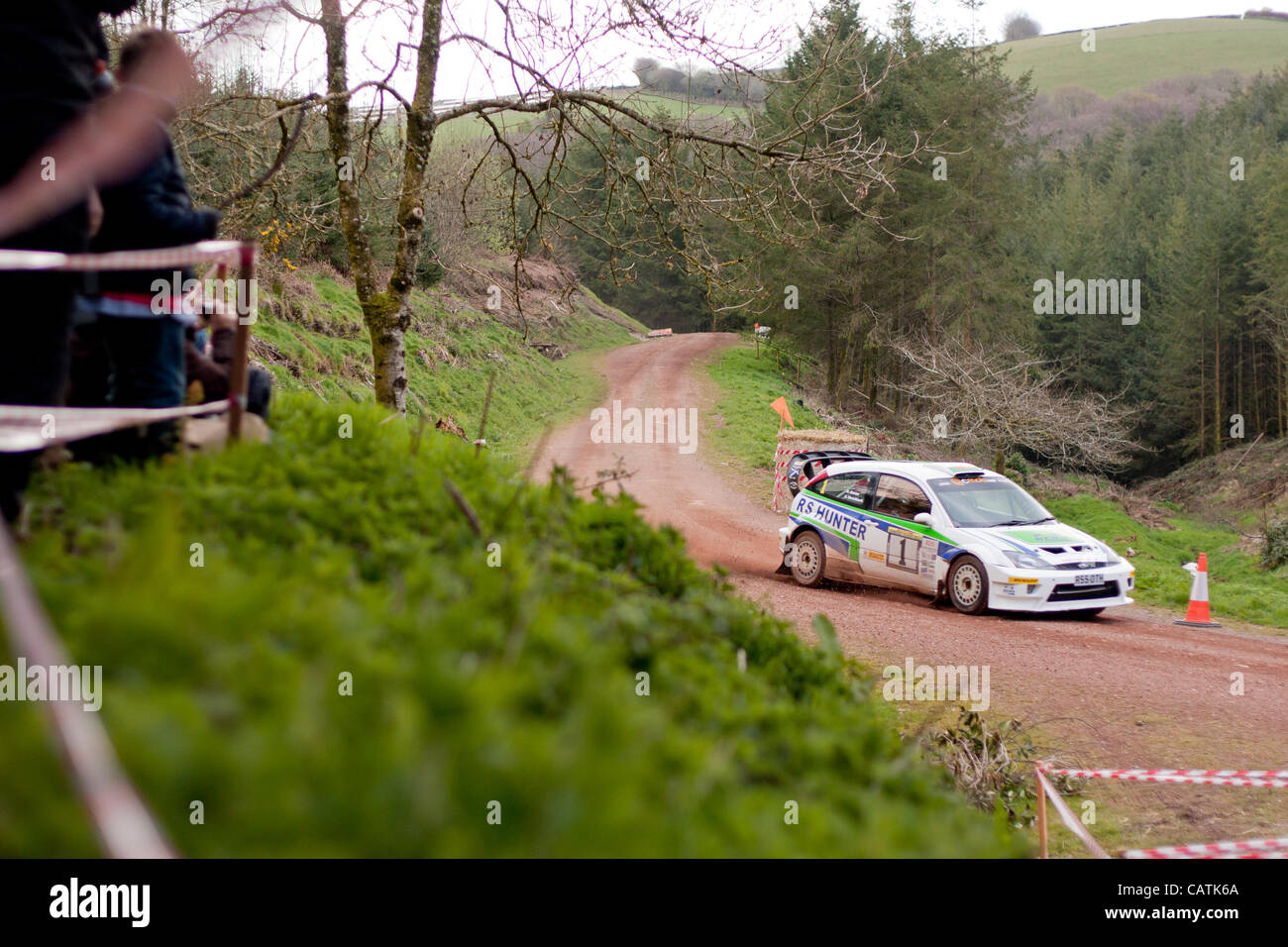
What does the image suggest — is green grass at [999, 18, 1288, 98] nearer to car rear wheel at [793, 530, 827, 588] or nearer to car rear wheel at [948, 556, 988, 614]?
car rear wheel at [793, 530, 827, 588]

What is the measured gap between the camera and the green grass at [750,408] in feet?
86.5

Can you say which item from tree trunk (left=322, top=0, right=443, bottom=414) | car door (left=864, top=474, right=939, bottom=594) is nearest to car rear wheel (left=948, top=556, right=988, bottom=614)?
car door (left=864, top=474, right=939, bottom=594)

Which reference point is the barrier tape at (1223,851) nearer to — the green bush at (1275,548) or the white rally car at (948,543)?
the white rally car at (948,543)

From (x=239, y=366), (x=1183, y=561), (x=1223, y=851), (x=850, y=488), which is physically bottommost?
(x=1183, y=561)

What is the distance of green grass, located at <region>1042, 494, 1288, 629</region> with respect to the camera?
47.1 ft

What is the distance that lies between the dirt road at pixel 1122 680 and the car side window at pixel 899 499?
121 cm

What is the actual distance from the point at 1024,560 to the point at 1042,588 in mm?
395

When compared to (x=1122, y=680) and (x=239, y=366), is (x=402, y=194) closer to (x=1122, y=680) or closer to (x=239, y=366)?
(x=239, y=366)

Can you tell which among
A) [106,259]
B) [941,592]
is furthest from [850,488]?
Result: [106,259]

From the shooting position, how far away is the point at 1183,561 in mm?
26781

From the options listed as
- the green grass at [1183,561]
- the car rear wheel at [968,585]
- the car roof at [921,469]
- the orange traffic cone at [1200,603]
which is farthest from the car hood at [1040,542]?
the green grass at [1183,561]

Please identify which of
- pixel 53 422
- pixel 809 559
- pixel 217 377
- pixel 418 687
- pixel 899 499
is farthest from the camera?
pixel 809 559

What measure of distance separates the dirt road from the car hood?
839 mm

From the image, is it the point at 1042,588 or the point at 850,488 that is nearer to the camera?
the point at 1042,588
